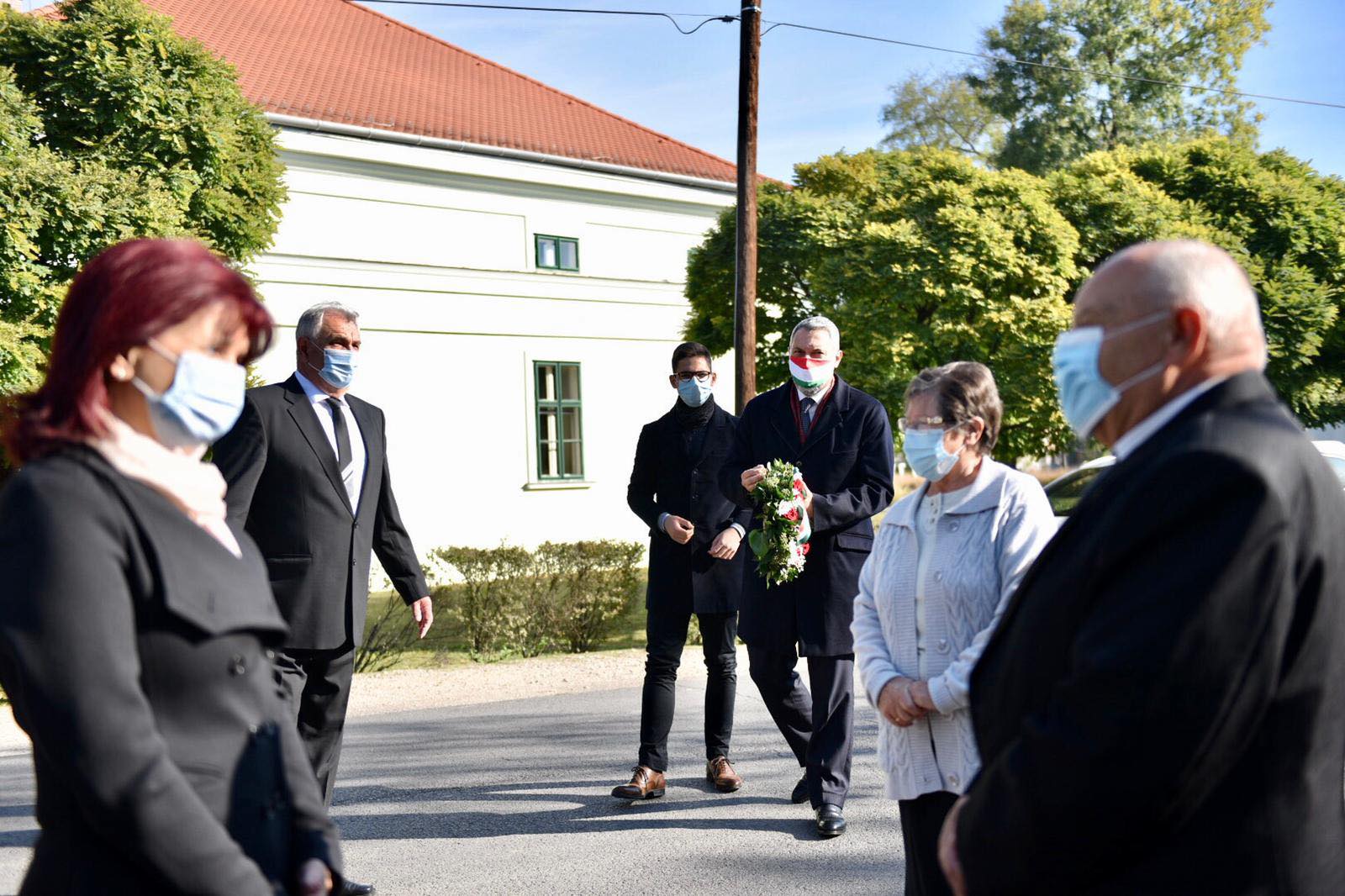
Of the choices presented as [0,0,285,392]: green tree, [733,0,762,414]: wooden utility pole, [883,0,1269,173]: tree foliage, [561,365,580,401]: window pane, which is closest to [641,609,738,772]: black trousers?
[0,0,285,392]: green tree

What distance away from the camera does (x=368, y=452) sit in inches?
211

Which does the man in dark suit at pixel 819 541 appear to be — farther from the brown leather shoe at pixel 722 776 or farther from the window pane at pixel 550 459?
the window pane at pixel 550 459

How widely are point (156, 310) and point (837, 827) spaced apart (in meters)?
4.63

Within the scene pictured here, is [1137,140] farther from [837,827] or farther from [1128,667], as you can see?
[1128,667]

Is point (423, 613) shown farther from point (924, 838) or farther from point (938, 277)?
point (938, 277)

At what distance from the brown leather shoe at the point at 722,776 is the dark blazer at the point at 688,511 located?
2.84 ft

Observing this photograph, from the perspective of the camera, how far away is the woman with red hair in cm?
194

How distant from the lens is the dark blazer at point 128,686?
1.94m

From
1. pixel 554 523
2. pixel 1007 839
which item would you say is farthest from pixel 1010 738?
pixel 554 523

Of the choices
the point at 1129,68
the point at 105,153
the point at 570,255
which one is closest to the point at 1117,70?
the point at 1129,68

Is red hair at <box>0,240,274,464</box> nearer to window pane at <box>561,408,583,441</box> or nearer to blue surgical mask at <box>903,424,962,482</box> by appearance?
blue surgical mask at <box>903,424,962,482</box>

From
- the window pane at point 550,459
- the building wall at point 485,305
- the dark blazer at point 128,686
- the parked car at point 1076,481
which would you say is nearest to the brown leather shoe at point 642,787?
the dark blazer at point 128,686

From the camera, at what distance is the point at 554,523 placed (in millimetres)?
25641

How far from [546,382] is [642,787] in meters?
19.8
